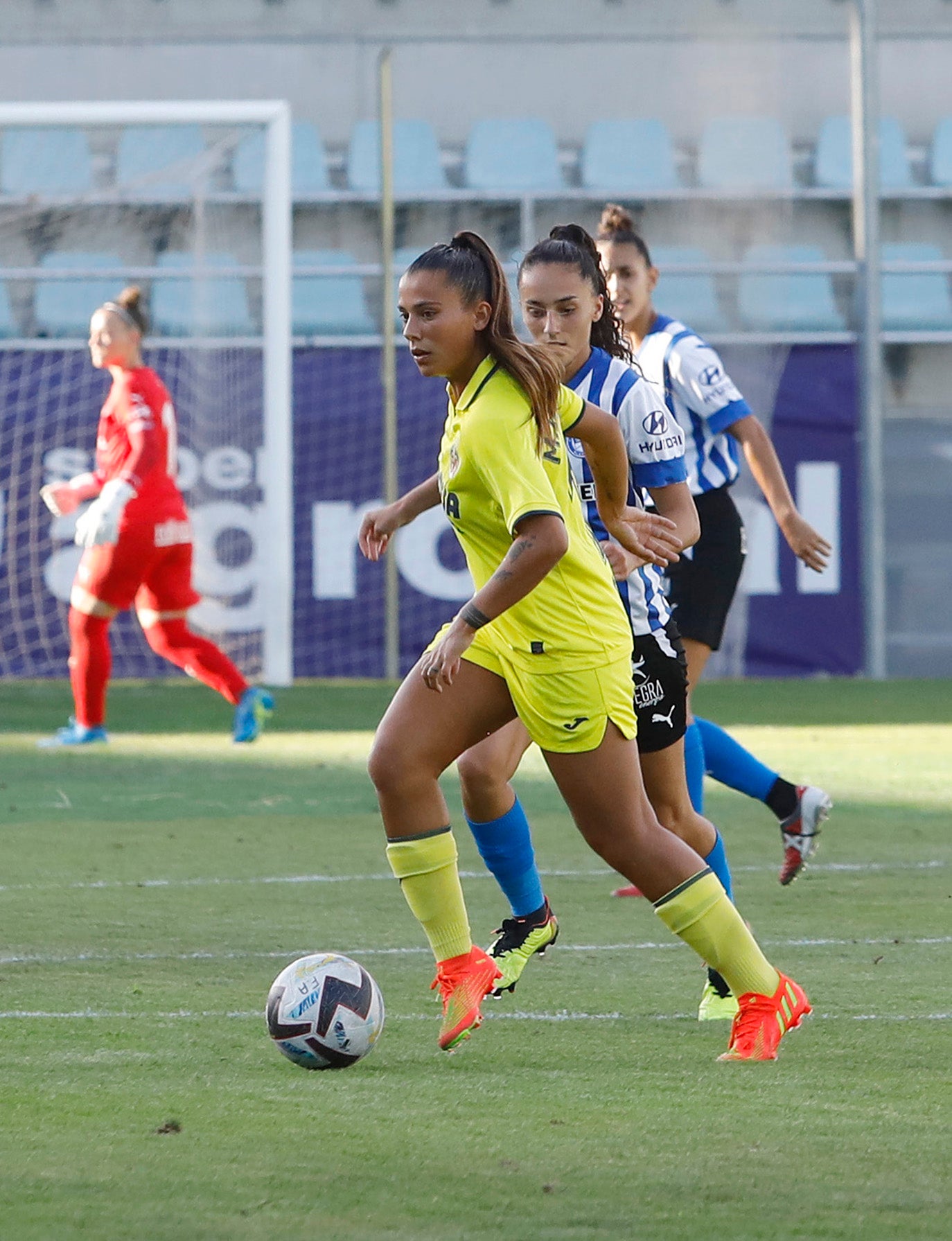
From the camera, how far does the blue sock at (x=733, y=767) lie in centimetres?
604

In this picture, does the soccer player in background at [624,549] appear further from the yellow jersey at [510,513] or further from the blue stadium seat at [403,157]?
the blue stadium seat at [403,157]

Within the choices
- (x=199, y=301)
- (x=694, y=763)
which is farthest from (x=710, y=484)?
(x=199, y=301)

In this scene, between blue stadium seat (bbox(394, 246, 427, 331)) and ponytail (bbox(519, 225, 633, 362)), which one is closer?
ponytail (bbox(519, 225, 633, 362))

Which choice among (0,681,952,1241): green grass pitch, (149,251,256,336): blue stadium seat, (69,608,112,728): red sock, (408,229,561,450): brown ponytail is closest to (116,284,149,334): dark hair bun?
(69,608,112,728): red sock

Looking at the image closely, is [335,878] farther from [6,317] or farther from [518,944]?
[6,317]

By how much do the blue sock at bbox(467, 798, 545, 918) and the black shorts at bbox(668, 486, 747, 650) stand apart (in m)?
1.21

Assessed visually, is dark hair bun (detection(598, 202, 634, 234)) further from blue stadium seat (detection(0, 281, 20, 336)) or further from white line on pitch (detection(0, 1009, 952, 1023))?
blue stadium seat (detection(0, 281, 20, 336))

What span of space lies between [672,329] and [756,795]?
142cm

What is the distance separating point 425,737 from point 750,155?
1243 cm

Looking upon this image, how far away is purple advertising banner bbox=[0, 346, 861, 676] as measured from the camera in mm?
13891

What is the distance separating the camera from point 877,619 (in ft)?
47.6

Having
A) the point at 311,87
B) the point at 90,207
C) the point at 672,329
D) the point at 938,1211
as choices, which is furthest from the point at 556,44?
the point at 938,1211

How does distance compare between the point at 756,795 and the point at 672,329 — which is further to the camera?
the point at 756,795

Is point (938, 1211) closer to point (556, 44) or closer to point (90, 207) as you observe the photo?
point (90, 207)
